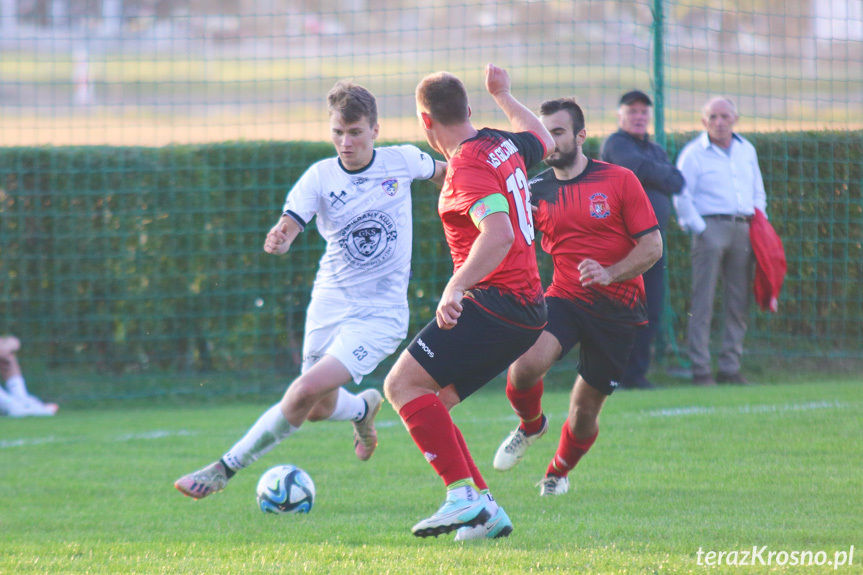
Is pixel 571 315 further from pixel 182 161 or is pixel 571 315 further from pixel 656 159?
pixel 182 161

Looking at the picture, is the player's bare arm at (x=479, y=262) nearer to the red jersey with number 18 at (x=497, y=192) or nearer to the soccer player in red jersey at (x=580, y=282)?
the red jersey with number 18 at (x=497, y=192)

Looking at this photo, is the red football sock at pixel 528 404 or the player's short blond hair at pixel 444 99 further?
the red football sock at pixel 528 404

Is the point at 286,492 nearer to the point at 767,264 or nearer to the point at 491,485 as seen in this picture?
the point at 491,485

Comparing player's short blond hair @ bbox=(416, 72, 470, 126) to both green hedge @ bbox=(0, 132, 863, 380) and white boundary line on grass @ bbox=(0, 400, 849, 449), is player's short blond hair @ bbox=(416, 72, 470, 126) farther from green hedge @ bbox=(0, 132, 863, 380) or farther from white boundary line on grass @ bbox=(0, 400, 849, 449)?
green hedge @ bbox=(0, 132, 863, 380)

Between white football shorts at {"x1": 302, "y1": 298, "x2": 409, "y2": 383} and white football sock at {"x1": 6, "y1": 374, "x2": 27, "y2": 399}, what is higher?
white football shorts at {"x1": 302, "y1": 298, "x2": 409, "y2": 383}

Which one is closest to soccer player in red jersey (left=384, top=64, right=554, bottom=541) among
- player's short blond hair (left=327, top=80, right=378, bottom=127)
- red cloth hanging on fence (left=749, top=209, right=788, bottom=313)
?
player's short blond hair (left=327, top=80, right=378, bottom=127)

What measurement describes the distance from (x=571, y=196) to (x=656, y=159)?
3.15 meters

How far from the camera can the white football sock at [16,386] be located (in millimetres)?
8398

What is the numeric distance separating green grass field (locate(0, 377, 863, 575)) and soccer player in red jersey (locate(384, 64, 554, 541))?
0.82 feet

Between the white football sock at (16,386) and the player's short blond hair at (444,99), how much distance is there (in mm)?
5912

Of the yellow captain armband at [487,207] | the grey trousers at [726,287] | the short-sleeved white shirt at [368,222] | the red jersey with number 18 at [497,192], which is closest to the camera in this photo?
the yellow captain armband at [487,207]

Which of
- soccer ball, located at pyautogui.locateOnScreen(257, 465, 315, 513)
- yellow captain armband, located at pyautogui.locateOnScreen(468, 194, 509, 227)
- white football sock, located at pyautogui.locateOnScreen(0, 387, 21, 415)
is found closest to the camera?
yellow captain armband, located at pyautogui.locateOnScreen(468, 194, 509, 227)

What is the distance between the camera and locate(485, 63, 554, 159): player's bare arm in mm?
4293

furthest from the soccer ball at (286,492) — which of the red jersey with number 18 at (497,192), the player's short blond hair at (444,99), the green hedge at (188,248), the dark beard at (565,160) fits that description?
the green hedge at (188,248)
